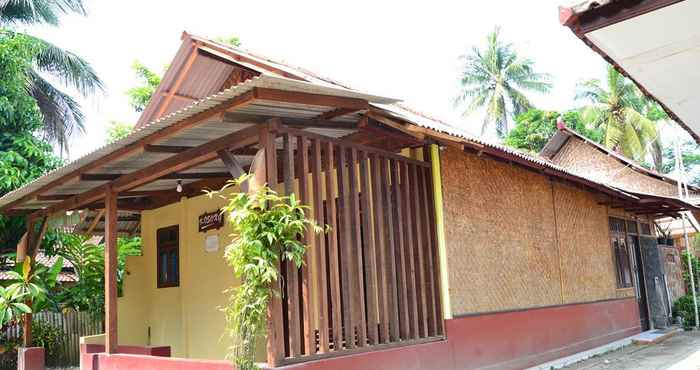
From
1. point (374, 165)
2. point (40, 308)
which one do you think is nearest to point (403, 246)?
point (374, 165)

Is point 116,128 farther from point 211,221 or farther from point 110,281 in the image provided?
point 110,281

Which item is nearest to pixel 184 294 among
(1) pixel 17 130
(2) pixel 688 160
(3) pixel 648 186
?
(1) pixel 17 130

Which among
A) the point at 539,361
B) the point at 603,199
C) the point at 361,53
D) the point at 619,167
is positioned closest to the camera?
the point at 539,361

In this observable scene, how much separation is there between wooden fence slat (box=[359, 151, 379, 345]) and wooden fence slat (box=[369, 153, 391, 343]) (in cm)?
7

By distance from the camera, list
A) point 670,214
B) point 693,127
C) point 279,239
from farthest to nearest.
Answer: point 670,214
point 693,127
point 279,239

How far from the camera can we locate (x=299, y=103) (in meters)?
5.71

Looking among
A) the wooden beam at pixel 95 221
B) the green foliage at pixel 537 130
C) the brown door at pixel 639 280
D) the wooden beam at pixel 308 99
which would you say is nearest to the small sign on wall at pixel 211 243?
the wooden beam at pixel 95 221

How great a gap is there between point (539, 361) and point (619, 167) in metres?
9.75

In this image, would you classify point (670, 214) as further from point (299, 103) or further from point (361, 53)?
point (361, 53)

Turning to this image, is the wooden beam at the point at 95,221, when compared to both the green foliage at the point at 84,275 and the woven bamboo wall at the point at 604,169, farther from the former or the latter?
the woven bamboo wall at the point at 604,169

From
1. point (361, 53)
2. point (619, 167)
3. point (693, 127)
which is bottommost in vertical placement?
point (693, 127)

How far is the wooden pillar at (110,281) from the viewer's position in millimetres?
8289

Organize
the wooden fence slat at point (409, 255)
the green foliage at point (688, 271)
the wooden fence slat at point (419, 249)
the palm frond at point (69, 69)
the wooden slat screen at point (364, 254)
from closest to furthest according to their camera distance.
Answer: the wooden slat screen at point (364, 254) < the wooden fence slat at point (409, 255) < the wooden fence slat at point (419, 249) < the green foliage at point (688, 271) < the palm frond at point (69, 69)

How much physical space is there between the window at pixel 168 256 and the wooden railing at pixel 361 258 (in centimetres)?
435
